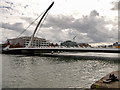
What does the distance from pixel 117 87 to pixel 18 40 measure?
5660 inches

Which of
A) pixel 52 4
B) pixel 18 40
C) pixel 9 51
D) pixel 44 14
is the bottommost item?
pixel 9 51

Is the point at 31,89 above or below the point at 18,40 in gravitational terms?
below

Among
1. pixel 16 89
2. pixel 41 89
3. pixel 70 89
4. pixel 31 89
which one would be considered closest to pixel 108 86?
pixel 70 89

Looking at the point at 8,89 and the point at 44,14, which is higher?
the point at 44,14

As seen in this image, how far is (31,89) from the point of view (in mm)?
9508

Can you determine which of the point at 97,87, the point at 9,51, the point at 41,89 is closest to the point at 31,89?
the point at 41,89

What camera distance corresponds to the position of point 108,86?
25.8 ft

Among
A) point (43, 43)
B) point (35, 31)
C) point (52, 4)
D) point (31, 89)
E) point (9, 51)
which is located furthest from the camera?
point (43, 43)

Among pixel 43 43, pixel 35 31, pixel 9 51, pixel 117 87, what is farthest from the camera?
pixel 43 43

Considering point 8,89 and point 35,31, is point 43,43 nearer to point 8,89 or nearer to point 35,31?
point 35,31

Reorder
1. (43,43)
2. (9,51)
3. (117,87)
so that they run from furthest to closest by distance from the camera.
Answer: (43,43)
(9,51)
(117,87)

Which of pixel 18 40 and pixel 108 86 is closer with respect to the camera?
pixel 108 86

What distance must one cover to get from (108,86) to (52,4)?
204 ft

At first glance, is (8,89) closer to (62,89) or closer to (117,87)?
(62,89)
